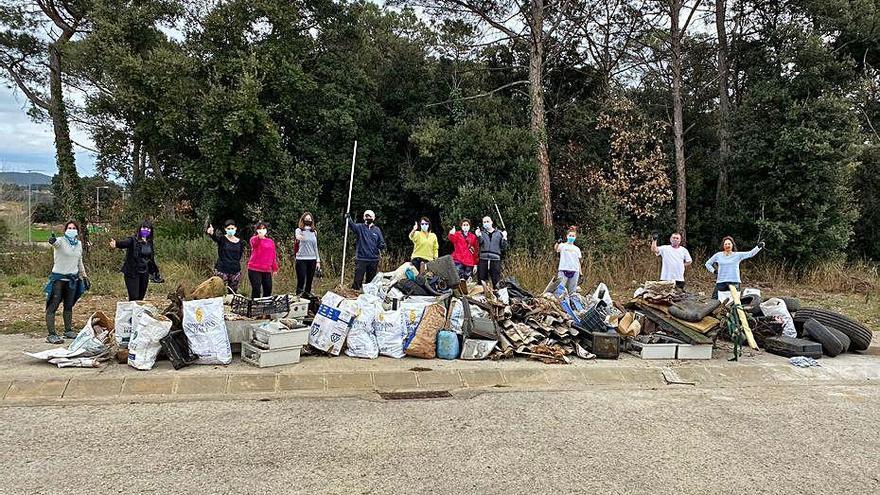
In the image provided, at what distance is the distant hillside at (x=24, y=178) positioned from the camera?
78.8ft

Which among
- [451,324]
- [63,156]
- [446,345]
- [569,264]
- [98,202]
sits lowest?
[446,345]

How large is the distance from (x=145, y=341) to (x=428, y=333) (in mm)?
3289

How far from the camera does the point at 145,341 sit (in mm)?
6754

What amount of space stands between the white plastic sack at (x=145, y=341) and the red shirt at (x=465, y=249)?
6808 millimetres

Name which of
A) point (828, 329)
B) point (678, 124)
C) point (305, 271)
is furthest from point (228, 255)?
point (678, 124)

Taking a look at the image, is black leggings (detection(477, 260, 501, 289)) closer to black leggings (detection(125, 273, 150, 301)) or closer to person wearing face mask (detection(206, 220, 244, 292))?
person wearing face mask (detection(206, 220, 244, 292))

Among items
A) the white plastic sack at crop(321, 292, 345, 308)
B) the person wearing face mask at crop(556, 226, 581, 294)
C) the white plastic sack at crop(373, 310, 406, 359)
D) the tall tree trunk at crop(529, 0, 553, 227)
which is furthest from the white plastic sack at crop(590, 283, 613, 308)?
the tall tree trunk at crop(529, 0, 553, 227)

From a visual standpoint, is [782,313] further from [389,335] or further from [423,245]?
[423,245]

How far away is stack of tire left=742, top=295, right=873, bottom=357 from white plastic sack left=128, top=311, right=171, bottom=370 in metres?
8.23

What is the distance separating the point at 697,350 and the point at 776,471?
348 cm

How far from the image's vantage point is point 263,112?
1722cm

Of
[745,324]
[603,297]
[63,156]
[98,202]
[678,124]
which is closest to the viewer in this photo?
[745,324]

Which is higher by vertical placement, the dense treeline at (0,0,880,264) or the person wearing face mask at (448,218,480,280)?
the dense treeline at (0,0,880,264)

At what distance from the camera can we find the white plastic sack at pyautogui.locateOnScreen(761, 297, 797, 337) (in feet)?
29.5
